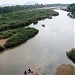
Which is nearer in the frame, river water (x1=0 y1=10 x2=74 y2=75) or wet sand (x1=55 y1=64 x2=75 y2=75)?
wet sand (x1=55 y1=64 x2=75 y2=75)

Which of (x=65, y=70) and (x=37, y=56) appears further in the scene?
(x=37, y=56)

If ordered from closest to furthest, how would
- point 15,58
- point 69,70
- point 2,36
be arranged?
point 69,70 < point 15,58 < point 2,36

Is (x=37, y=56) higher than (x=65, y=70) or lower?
lower

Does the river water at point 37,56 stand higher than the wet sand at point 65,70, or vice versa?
the wet sand at point 65,70

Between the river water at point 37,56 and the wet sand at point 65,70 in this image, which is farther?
the river water at point 37,56

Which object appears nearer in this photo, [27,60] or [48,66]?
[48,66]

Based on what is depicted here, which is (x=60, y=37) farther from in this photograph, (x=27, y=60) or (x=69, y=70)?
(x=69, y=70)

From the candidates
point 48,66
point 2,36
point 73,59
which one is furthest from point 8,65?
point 2,36

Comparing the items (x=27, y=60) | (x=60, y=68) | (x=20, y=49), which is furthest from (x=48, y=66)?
(x=20, y=49)

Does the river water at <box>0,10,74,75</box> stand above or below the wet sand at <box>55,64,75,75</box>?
below

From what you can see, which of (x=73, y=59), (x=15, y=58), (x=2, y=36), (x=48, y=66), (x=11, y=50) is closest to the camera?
(x=48, y=66)
